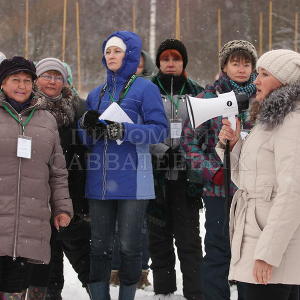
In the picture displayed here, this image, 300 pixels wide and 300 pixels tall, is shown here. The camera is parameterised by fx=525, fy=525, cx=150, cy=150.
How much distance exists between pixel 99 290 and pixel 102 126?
41.2 inches

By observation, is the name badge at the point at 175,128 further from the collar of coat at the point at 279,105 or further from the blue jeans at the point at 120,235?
the collar of coat at the point at 279,105

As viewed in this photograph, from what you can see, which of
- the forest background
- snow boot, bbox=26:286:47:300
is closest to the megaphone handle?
snow boot, bbox=26:286:47:300

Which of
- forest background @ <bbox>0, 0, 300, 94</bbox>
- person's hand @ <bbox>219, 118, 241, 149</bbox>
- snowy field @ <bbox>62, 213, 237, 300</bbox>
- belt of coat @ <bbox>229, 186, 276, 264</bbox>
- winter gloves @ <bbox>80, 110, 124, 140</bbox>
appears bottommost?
snowy field @ <bbox>62, 213, 237, 300</bbox>

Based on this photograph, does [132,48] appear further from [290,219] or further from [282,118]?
[290,219]

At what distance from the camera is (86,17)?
14352 mm

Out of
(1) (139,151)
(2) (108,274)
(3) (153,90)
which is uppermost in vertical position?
(3) (153,90)

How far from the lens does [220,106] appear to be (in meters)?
2.87

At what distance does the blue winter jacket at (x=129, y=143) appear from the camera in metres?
3.24

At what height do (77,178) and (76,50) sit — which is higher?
(76,50)

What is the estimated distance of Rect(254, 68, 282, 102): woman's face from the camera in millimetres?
2236

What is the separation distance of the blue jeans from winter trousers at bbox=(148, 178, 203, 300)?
1.71ft

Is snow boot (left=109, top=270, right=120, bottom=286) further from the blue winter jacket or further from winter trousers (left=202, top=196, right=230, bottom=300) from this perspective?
the blue winter jacket

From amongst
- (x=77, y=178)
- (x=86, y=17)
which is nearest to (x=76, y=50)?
(x=86, y=17)

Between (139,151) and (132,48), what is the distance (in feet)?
2.18
